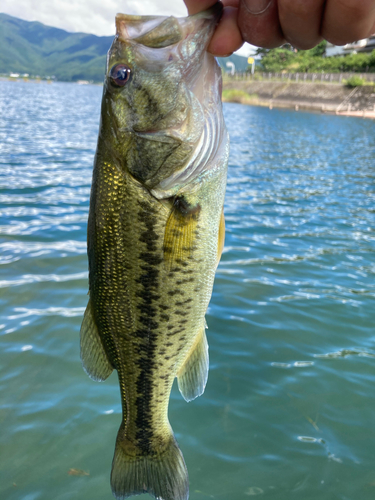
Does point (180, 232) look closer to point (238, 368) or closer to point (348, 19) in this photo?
point (348, 19)

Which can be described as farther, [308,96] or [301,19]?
[308,96]

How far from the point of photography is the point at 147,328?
2453 mm

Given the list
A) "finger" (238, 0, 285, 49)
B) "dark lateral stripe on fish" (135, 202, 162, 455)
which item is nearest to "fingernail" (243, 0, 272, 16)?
"finger" (238, 0, 285, 49)

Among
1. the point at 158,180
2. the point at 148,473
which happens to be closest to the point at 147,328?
the point at 158,180

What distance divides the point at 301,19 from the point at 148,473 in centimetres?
266

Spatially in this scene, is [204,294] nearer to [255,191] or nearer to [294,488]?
[294,488]

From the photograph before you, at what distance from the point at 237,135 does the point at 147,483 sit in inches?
1150

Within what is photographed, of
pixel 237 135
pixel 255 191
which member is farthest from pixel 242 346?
pixel 237 135

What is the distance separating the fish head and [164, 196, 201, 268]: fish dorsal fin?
0.18m

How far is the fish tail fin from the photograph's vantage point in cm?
259

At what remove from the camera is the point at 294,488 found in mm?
3721

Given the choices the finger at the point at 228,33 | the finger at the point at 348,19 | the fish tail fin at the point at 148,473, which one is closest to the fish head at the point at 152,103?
the finger at the point at 228,33

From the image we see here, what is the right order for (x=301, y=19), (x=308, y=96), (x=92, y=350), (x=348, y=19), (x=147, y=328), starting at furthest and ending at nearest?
(x=308, y=96) → (x=92, y=350) → (x=147, y=328) → (x=301, y=19) → (x=348, y=19)

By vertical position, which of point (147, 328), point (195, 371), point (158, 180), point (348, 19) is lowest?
point (195, 371)
